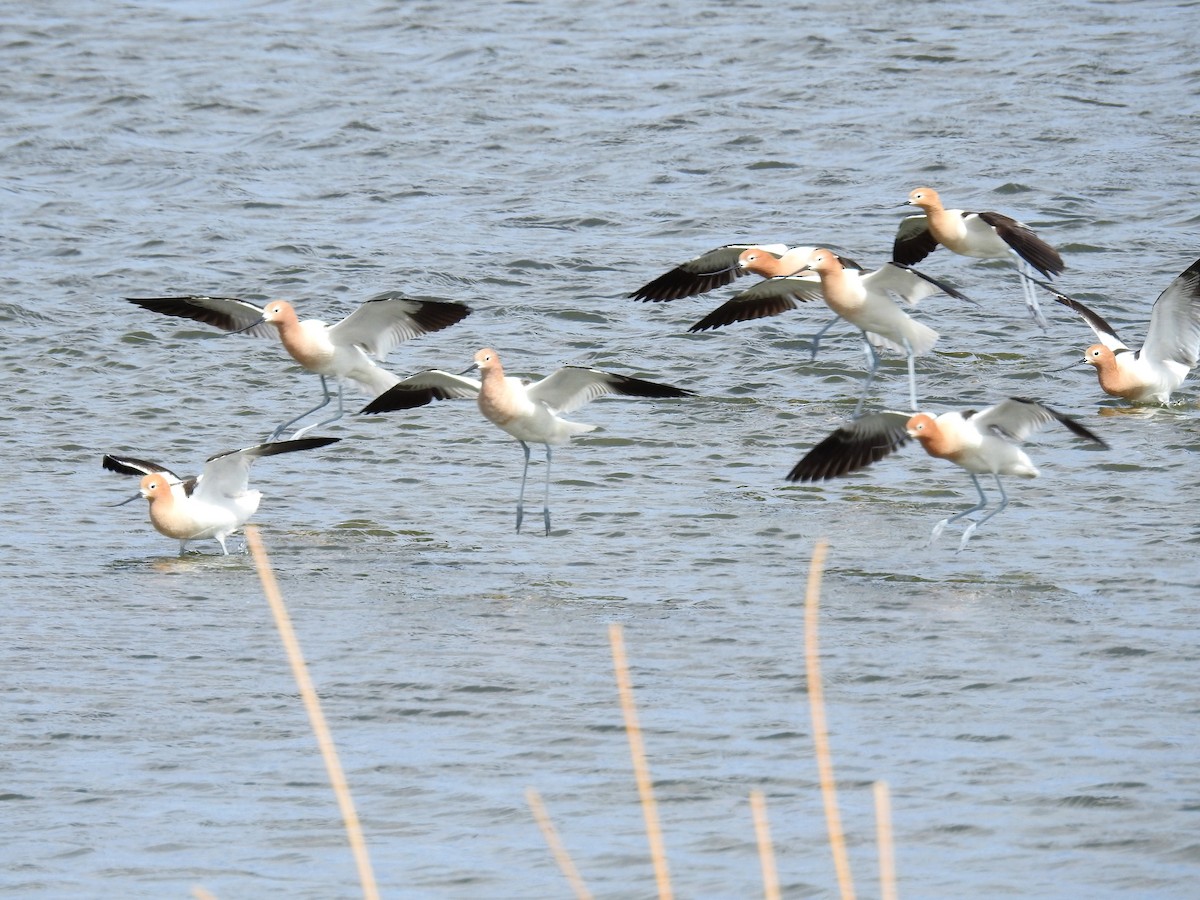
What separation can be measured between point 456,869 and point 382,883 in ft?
0.79

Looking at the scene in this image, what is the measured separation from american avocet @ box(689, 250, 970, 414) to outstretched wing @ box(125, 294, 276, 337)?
119 inches

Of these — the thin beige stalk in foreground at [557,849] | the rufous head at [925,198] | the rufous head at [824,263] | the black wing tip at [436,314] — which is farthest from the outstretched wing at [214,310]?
the thin beige stalk in foreground at [557,849]

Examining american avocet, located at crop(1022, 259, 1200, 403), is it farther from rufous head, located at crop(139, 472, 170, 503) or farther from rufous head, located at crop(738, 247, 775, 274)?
rufous head, located at crop(139, 472, 170, 503)

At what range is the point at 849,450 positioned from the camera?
33.7 feet

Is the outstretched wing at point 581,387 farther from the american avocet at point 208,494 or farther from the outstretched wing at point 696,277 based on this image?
the outstretched wing at point 696,277

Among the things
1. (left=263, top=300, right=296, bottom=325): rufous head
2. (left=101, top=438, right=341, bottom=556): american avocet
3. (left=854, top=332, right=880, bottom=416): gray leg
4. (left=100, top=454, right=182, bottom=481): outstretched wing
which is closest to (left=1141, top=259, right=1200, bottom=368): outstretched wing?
(left=854, top=332, right=880, bottom=416): gray leg

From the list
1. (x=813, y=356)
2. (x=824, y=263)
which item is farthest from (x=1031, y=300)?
(x=824, y=263)

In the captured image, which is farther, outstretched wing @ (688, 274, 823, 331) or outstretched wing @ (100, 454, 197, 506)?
outstretched wing @ (688, 274, 823, 331)

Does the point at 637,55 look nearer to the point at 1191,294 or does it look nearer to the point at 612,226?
the point at 612,226

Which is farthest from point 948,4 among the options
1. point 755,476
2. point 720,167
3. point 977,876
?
point 977,876

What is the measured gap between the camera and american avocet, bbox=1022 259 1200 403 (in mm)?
12836

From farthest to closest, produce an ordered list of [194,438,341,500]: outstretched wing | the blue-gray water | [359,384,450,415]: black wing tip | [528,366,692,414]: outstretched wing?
[359,384,450,415]: black wing tip, [194,438,341,500]: outstretched wing, [528,366,692,414]: outstretched wing, the blue-gray water

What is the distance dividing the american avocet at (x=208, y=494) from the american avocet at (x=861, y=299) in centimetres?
377

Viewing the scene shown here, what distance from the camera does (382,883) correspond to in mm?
6184
